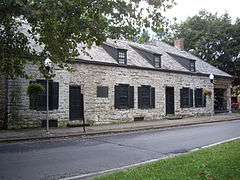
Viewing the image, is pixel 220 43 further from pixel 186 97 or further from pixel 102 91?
pixel 102 91

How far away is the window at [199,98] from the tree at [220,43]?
10.1m

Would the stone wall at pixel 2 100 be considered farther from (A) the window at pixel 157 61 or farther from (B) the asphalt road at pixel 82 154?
(A) the window at pixel 157 61

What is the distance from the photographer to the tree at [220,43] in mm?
44500

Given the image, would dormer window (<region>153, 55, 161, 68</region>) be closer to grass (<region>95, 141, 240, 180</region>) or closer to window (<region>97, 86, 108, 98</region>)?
window (<region>97, 86, 108, 98</region>)

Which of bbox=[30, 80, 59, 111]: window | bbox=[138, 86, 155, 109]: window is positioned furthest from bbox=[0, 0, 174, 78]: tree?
bbox=[138, 86, 155, 109]: window

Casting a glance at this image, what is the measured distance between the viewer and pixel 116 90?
26.9 metres

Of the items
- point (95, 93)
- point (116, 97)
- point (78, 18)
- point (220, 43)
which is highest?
point (220, 43)

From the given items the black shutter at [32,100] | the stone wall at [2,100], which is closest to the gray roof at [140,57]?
the black shutter at [32,100]

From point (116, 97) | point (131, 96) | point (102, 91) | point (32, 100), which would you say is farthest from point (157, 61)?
point (32, 100)

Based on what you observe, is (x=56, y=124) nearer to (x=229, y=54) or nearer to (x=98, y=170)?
(x=98, y=170)

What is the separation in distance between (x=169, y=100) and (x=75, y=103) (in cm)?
1000

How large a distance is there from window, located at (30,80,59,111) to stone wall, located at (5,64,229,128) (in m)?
0.24

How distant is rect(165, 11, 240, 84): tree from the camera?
44500 mm

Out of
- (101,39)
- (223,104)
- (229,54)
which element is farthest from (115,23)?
(229,54)
